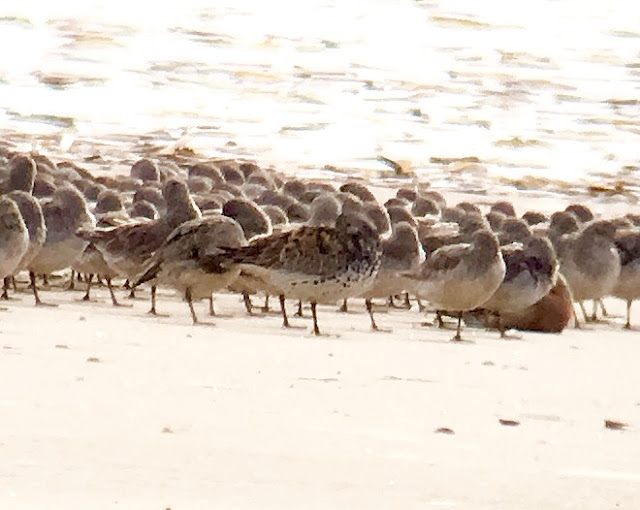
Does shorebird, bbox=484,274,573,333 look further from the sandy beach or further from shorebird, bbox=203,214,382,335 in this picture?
the sandy beach

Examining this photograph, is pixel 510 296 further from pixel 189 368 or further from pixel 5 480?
pixel 5 480

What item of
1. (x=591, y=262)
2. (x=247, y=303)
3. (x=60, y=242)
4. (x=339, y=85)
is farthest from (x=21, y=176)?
(x=339, y=85)

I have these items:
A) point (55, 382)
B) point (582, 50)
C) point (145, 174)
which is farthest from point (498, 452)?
point (582, 50)

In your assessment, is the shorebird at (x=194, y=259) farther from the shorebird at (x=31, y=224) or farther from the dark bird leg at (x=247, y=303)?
the shorebird at (x=31, y=224)

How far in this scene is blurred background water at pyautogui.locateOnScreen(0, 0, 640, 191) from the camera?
67.8 feet

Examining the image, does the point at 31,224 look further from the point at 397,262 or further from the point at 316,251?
the point at 397,262

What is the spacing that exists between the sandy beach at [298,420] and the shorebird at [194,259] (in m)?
0.98

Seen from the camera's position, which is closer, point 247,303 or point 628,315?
point 247,303

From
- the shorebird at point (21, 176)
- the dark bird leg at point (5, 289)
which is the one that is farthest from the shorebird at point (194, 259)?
the shorebird at point (21, 176)

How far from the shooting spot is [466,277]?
1255 centimetres

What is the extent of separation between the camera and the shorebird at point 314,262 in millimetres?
12086

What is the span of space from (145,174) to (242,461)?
11.6 m

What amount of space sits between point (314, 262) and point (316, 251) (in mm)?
93

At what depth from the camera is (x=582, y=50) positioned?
87.0 ft
